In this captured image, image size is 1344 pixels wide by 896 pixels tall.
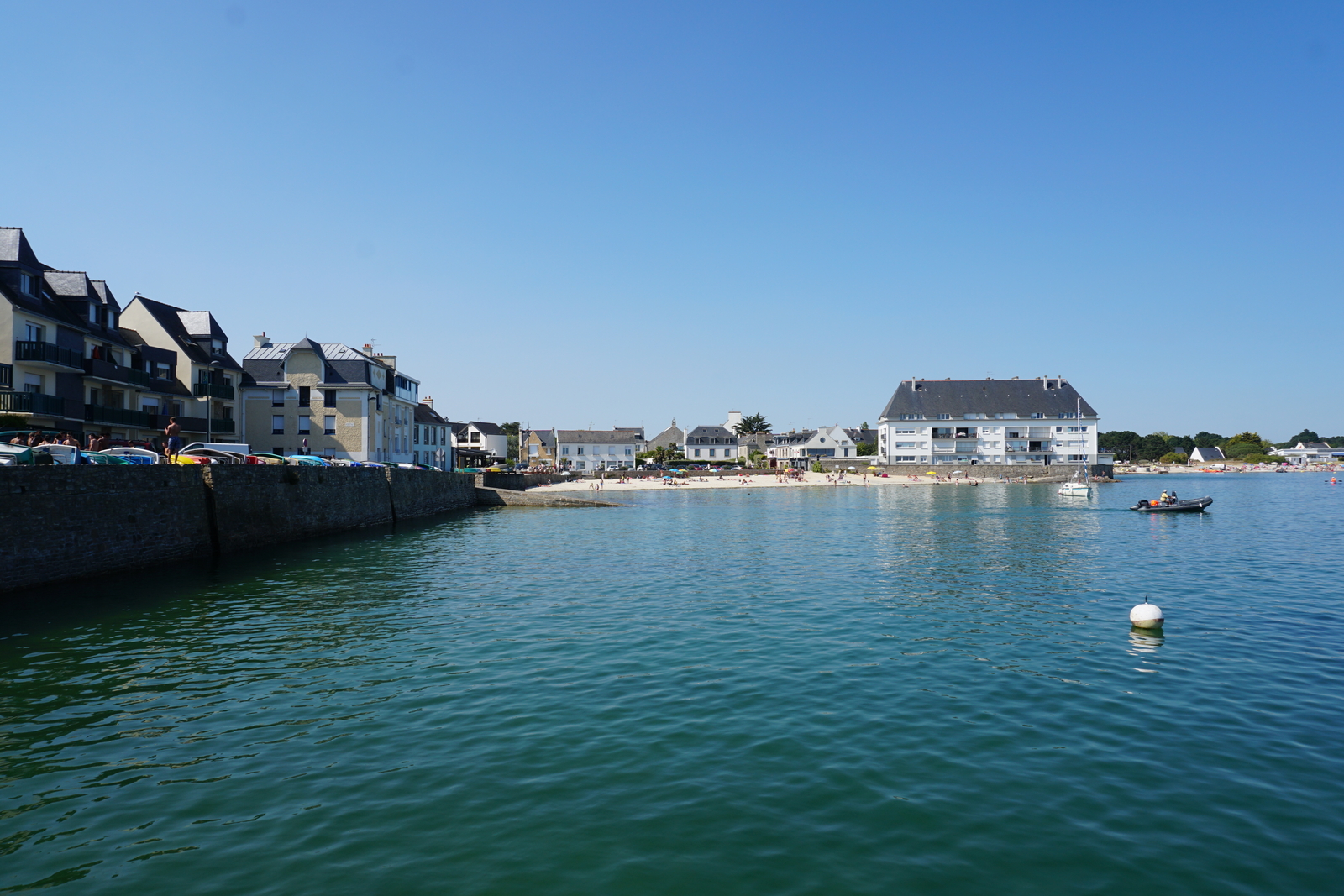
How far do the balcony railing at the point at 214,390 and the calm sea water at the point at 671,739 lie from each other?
3584cm

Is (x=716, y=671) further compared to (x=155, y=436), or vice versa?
(x=155, y=436)

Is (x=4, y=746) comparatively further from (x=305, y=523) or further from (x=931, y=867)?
(x=305, y=523)

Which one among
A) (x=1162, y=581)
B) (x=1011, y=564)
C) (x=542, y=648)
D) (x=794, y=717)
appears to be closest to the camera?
(x=794, y=717)

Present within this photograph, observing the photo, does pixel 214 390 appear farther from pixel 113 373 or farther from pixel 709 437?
pixel 709 437

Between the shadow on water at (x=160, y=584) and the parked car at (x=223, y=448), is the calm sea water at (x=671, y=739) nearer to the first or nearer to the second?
the shadow on water at (x=160, y=584)

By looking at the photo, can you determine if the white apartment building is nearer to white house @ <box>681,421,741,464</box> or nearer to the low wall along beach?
white house @ <box>681,421,741,464</box>

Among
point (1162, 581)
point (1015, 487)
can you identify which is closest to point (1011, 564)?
point (1162, 581)

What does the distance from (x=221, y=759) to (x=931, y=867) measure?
9682 mm

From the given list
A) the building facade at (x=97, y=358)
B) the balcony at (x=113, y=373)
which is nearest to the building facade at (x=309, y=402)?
the building facade at (x=97, y=358)

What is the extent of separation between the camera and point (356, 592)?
2450cm

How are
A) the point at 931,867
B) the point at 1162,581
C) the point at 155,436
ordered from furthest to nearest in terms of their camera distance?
1. the point at 155,436
2. the point at 1162,581
3. the point at 931,867

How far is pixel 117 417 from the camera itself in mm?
45406

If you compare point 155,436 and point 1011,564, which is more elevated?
point 155,436

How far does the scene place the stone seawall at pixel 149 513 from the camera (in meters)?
21.8
